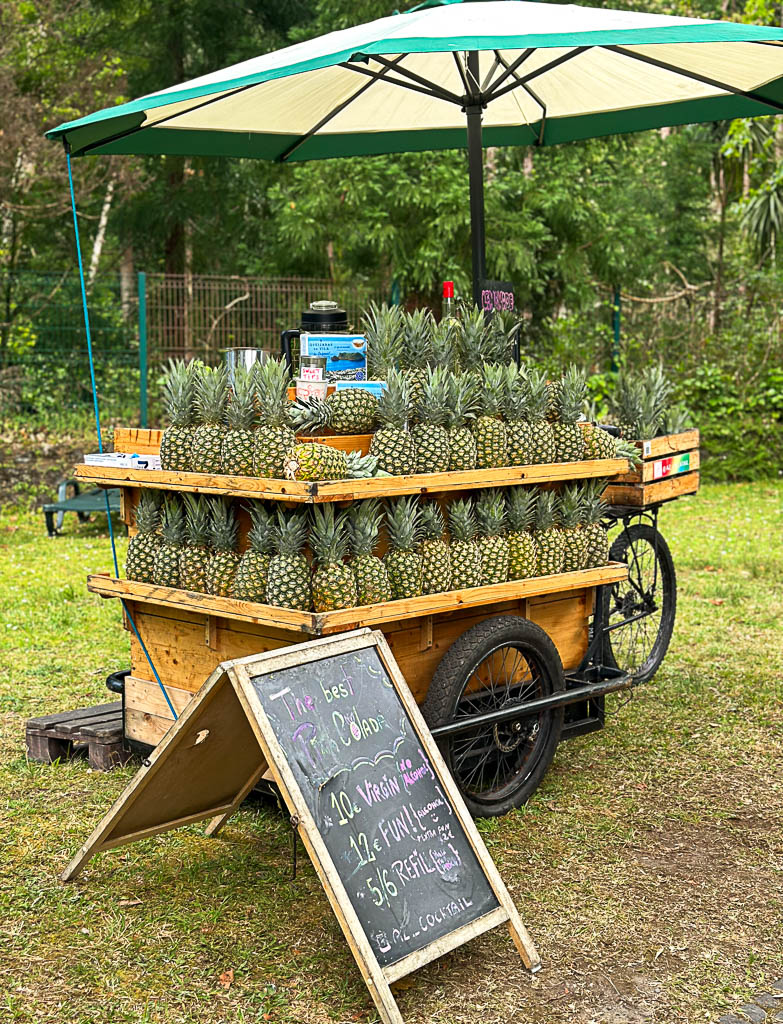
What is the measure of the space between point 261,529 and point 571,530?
1.55 m

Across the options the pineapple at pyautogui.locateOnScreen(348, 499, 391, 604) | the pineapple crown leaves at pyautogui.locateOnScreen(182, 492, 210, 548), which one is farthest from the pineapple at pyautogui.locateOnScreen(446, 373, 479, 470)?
the pineapple crown leaves at pyautogui.locateOnScreen(182, 492, 210, 548)

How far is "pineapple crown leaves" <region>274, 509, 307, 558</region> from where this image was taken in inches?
158

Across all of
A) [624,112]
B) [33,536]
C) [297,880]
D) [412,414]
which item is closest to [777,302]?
[624,112]

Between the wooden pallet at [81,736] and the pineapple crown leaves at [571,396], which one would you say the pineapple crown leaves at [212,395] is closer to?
the pineapple crown leaves at [571,396]

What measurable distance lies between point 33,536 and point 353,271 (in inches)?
283

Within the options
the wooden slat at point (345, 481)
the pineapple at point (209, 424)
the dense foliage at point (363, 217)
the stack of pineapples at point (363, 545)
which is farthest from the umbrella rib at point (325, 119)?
the dense foliage at point (363, 217)

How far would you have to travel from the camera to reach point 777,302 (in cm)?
1480

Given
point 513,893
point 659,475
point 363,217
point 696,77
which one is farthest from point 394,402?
point 363,217

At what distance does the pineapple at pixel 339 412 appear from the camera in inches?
168

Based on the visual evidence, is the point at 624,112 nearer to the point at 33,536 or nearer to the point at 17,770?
the point at 17,770

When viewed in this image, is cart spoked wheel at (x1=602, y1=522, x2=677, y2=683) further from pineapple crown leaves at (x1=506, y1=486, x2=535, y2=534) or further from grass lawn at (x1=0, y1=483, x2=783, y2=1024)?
pineapple crown leaves at (x1=506, y1=486, x2=535, y2=534)

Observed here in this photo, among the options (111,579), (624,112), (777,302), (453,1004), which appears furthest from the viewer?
(777,302)

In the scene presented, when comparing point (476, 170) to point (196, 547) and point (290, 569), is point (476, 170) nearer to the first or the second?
point (196, 547)

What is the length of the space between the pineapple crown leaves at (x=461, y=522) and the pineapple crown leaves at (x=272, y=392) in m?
0.81
